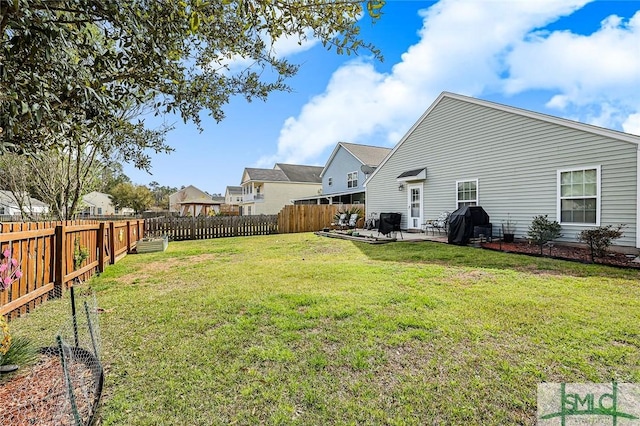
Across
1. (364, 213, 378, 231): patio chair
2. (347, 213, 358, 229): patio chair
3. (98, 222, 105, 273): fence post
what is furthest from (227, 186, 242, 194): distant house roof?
(98, 222, 105, 273): fence post

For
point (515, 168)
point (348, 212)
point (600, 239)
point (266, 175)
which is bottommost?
point (600, 239)

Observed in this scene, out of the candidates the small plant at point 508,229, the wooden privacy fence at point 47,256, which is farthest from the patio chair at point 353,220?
the wooden privacy fence at point 47,256

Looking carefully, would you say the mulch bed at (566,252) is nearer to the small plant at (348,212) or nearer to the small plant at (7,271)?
the small plant at (348,212)

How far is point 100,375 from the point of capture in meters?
2.54

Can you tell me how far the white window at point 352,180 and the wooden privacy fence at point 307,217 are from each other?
586 cm

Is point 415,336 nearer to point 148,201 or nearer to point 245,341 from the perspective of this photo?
point 245,341

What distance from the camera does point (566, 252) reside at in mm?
8328

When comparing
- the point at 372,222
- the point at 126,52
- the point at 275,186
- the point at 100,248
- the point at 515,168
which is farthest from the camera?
the point at 275,186

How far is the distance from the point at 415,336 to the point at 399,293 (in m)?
1.58

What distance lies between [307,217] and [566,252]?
12810 mm

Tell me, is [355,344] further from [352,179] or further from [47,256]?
[352,179]

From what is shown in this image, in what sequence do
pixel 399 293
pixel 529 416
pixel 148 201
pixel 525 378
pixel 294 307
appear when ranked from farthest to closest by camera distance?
pixel 148 201, pixel 399 293, pixel 294 307, pixel 525 378, pixel 529 416

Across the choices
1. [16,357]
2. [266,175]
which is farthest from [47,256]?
[266,175]

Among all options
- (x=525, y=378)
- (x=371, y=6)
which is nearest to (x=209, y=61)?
(x=371, y=6)
